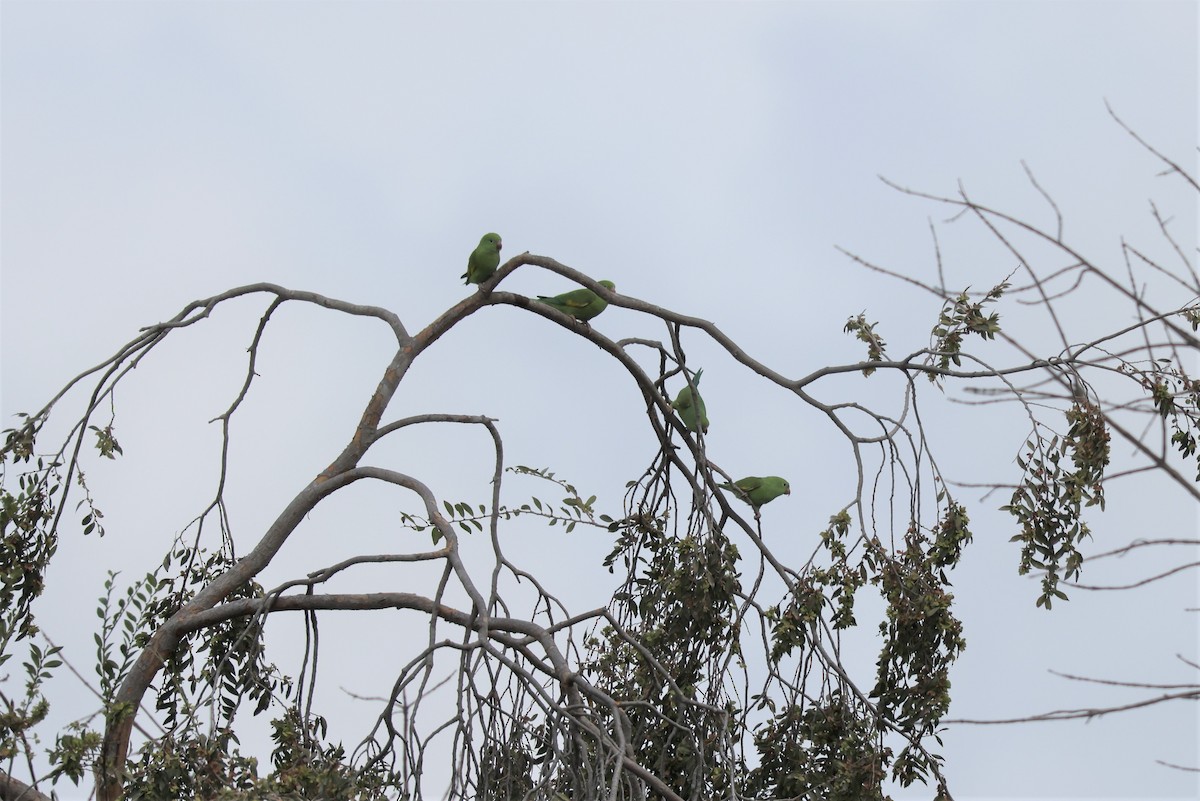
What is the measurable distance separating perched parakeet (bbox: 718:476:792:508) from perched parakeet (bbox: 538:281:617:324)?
1058mm

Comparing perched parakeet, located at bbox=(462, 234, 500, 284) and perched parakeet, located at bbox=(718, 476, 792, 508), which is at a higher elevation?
perched parakeet, located at bbox=(462, 234, 500, 284)

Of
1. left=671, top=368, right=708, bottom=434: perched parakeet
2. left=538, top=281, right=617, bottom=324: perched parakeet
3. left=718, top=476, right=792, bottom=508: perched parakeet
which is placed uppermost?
left=538, top=281, right=617, bottom=324: perched parakeet

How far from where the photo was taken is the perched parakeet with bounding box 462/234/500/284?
6176mm

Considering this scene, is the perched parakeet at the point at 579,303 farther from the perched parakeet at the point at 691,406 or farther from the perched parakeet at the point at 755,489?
the perched parakeet at the point at 755,489

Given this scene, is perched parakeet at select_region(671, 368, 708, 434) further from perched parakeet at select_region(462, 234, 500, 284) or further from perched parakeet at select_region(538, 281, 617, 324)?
perched parakeet at select_region(462, 234, 500, 284)

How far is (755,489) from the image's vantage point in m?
6.16

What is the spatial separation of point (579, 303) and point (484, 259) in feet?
1.68

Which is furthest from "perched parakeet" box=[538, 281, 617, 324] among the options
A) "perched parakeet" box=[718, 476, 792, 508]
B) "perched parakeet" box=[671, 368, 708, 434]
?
"perched parakeet" box=[718, 476, 792, 508]

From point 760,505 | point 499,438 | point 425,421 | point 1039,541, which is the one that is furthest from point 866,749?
point 425,421

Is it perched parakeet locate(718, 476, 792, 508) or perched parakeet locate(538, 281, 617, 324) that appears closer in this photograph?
perched parakeet locate(718, 476, 792, 508)

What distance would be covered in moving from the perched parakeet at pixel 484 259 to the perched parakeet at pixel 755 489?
1.51 metres

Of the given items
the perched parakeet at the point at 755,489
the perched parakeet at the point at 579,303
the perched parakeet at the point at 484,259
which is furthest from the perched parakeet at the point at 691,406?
the perched parakeet at the point at 484,259

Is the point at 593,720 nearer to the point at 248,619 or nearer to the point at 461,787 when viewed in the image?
the point at 461,787

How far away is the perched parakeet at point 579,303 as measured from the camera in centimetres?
632
